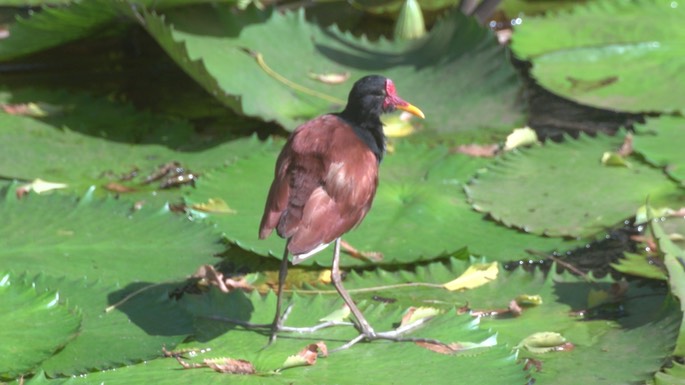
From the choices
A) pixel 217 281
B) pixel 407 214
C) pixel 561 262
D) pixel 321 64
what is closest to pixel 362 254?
pixel 407 214

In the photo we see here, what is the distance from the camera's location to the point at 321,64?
4.12 meters

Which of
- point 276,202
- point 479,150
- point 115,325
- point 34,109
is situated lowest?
point 34,109

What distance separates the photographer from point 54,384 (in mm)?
2238

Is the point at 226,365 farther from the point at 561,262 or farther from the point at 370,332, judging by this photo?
the point at 561,262

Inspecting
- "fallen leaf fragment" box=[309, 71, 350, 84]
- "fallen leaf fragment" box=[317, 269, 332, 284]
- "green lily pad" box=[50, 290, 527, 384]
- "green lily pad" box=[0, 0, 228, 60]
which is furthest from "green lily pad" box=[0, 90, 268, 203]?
"green lily pad" box=[50, 290, 527, 384]

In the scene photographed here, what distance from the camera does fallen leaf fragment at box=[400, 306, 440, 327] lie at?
2.61m

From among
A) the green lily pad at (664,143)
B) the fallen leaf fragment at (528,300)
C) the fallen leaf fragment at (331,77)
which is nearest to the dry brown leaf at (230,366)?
the fallen leaf fragment at (528,300)

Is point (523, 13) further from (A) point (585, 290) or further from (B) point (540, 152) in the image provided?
(A) point (585, 290)

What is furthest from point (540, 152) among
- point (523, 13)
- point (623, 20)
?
point (523, 13)

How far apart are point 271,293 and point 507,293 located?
0.56 meters

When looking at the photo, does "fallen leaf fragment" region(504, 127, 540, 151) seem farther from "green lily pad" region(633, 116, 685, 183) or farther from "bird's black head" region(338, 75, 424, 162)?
"bird's black head" region(338, 75, 424, 162)

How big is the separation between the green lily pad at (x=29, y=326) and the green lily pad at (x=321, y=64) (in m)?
1.32

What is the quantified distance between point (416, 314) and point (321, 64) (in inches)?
65.2

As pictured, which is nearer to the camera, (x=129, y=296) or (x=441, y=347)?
(x=441, y=347)
